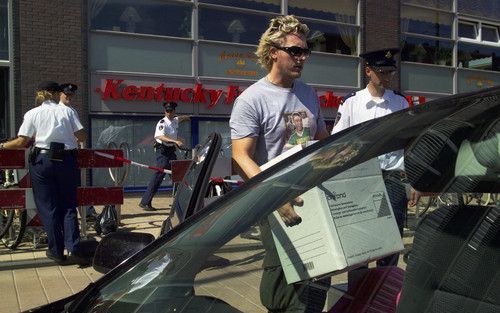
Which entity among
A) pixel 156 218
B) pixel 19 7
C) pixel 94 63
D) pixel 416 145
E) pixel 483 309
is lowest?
pixel 156 218

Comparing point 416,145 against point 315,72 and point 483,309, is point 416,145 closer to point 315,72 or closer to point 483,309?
point 483,309

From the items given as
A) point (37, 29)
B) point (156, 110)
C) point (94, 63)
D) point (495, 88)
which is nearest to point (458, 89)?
point (156, 110)

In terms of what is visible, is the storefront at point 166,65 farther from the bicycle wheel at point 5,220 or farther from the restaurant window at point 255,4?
the bicycle wheel at point 5,220

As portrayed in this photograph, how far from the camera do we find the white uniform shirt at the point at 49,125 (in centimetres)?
590

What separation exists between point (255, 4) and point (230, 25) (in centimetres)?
93

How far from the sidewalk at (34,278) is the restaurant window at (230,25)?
242 inches

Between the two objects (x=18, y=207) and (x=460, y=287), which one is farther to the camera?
(x=18, y=207)

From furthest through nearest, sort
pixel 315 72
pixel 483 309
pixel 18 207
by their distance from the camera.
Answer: pixel 315 72 < pixel 18 207 < pixel 483 309

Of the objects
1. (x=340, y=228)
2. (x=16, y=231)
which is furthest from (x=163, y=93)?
(x=340, y=228)

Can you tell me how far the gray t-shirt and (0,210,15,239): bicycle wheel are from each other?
15.3 feet

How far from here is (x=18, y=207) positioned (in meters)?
6.38

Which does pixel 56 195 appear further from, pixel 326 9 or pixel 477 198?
pixel 326 9

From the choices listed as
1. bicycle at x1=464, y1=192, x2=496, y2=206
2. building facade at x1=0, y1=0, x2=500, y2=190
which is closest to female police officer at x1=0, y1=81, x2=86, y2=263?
building facade at x1=0, y1=0, x2=500, y2=190

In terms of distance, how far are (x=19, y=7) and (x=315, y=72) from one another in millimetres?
6851
